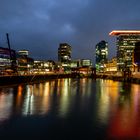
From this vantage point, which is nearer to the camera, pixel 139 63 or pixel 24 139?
pixel 24 139

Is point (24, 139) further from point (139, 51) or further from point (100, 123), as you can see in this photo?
point (139, 51)

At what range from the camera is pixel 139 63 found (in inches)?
6841

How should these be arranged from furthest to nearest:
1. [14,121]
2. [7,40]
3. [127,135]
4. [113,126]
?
[7,40]
[14,121]
[113,126]
[127,135]

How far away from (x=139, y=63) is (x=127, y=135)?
16331cm

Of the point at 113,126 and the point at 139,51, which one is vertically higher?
the point at 139,51

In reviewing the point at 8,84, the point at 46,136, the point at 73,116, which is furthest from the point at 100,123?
the point at 8,84

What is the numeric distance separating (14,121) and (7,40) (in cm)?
12373

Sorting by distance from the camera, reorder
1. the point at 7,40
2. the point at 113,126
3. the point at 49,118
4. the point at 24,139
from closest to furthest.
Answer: the point at 24,139 → the point at 113,126 → the point at 49,118 → the point at 7,40

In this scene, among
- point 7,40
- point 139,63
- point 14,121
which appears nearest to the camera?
point 14,121

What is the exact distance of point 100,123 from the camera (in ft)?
57.9

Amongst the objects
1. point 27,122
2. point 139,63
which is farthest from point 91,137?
point 139,63

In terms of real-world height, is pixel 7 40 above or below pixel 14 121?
above

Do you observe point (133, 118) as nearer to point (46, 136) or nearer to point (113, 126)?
point (113, 126)

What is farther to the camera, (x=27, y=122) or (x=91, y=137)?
(x=27, y=122)
